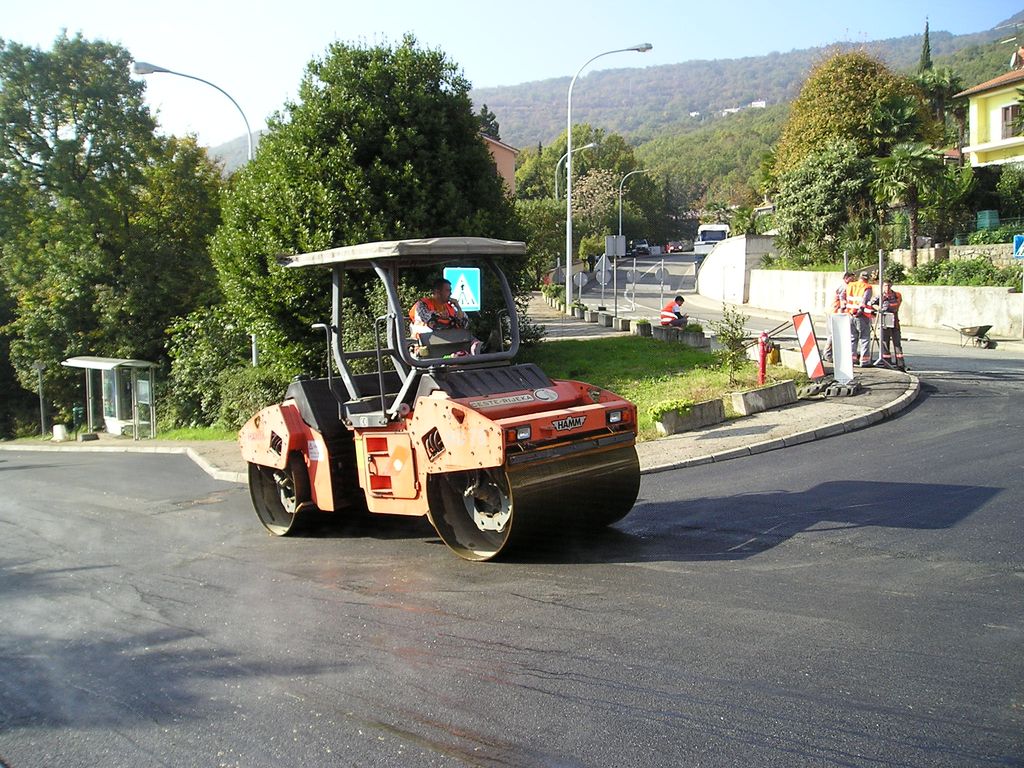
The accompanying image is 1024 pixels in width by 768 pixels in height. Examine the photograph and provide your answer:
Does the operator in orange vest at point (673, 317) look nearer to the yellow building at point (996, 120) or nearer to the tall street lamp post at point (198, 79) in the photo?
the tall street lamp post at point (198, 79)

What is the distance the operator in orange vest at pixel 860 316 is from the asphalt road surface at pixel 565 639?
6975 millimetres

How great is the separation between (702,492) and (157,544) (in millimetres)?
5540

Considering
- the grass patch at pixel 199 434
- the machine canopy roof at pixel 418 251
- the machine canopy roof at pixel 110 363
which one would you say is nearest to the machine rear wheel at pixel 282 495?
the machine canopy roof at pixel 418 251

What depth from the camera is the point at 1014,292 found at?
26.3 meters

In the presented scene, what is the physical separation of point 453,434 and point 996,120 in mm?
49876

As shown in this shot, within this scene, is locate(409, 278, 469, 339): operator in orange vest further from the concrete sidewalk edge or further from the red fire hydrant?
the red fire hydrant

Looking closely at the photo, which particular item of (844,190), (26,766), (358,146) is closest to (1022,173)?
(844,190)

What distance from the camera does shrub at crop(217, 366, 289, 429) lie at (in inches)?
804

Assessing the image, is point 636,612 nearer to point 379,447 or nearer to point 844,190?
point 379,447

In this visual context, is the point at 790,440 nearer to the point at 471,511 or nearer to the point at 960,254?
the point at 471,511

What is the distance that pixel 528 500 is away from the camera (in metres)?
7.14

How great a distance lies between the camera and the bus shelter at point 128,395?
85.4 ft

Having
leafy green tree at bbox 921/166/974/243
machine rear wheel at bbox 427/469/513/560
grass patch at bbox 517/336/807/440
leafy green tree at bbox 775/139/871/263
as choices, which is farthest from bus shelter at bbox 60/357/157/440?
leafy green tree at bbox 775/139/871/263

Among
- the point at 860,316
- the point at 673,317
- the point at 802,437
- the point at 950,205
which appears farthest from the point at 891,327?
the point at 950,205
